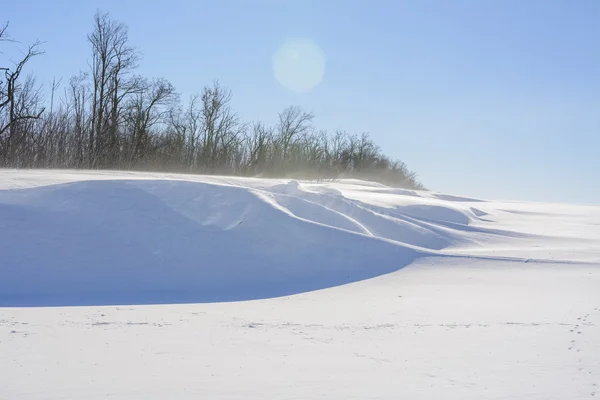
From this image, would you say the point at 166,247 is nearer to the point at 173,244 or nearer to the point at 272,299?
A: the point at 173,244

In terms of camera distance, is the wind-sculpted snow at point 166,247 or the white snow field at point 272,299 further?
the wind-sculpted snow at point 166,247

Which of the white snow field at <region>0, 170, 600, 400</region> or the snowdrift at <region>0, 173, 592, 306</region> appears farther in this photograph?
the snowdrift at <region>0, 173, 592, 306</region>

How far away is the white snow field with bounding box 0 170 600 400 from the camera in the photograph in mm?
3496

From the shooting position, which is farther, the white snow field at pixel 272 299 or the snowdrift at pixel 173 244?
the snowdrift at pixel 173 244

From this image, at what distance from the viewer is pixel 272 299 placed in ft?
21.6

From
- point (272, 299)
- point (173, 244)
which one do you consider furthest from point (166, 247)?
point (272, 299)

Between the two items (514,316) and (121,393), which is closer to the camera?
(121,393)

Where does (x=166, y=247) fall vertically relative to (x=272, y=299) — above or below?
above

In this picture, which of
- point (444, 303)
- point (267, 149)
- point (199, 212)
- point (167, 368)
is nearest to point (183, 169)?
point (267, 149)

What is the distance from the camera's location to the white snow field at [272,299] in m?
3.50

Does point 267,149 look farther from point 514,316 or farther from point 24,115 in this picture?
point 514,316

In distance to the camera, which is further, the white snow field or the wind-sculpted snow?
the wind-sculpted snow

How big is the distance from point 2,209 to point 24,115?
12.2 metres

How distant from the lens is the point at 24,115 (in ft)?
59.4
